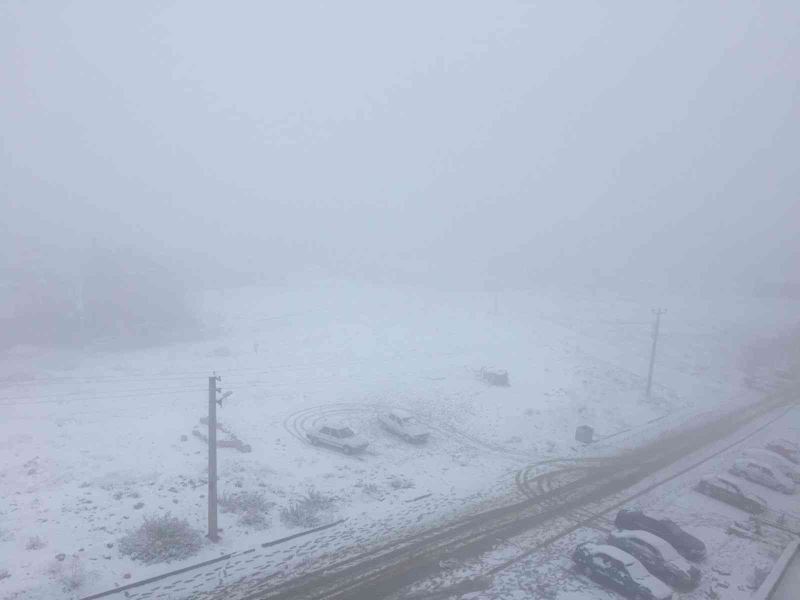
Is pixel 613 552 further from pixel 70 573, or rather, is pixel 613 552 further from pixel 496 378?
pixel 496 378

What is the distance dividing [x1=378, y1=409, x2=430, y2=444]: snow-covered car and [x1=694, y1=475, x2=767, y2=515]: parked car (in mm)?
15547

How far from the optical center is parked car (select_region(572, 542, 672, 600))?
1709 cm

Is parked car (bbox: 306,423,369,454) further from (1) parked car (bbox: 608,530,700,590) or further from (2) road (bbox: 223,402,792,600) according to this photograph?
(1) parked car (bbox: 608,530,700,590)

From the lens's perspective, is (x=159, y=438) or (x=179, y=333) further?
(x=179, y=333)

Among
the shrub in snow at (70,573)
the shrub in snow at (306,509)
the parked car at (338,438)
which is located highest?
the shrub in snow at (70,573)

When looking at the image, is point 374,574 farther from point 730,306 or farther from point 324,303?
point 730,306

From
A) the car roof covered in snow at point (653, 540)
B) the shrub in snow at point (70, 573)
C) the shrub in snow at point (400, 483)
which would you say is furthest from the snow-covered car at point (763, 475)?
the shrub in snow at point (70, 573)

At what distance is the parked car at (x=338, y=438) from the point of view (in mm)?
29109

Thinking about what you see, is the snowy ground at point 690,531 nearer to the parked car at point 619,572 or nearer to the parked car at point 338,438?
the parked car at point 619,572

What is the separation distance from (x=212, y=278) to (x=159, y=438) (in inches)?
2219

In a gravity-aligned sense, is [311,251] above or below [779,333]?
above

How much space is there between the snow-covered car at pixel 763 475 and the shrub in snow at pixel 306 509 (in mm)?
23804

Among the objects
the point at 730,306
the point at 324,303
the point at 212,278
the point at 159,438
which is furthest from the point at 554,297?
the point at 159,438

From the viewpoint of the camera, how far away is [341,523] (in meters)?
21.6
